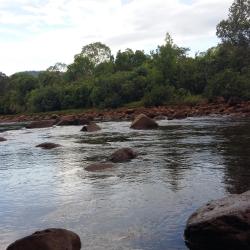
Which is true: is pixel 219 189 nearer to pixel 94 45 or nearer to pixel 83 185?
pixel 83 185

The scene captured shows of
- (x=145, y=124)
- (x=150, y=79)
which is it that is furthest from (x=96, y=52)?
(x=145, y=124)

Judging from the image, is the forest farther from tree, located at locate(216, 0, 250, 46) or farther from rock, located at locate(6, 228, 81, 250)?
rock, located at locate(6, 228, 81, 250)

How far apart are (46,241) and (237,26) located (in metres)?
74.5

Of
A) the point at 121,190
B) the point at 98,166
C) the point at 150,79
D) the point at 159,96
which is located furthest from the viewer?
the point at 150,79

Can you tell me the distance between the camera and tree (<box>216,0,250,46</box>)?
7962 centimetres

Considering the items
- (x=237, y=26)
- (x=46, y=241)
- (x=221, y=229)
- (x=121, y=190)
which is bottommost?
(x=121, y=190)

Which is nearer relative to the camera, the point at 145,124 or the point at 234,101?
the point at 145,124

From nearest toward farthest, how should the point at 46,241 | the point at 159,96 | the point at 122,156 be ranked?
the point at 46,241 → the point at 122,156 → the point at 159,96

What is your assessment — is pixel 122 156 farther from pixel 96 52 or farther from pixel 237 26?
pixel 96 52

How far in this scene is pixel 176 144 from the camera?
3066 centimetres

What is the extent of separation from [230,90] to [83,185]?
2290 inches

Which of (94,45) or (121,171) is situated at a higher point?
(94,45)

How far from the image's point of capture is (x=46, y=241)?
1055 cm

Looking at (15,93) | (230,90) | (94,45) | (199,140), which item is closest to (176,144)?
(199,140)
